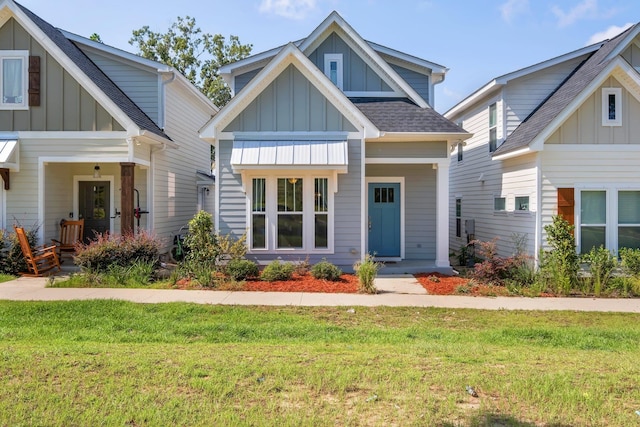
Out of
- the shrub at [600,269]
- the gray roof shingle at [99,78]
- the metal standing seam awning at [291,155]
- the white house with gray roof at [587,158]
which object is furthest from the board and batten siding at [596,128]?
the gray roof shingle at [99,78]

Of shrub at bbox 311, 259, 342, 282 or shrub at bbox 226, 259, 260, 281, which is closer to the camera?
shrub at bbox 226, 259, 260, 281

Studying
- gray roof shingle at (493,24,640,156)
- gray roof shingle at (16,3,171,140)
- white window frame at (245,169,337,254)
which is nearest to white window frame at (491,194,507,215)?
gray roof shingle at (493,24,640,156)

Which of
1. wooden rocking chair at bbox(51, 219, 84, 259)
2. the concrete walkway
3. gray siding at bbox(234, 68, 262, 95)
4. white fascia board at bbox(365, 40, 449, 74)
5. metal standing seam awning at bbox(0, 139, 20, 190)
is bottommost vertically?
the concrete walkway

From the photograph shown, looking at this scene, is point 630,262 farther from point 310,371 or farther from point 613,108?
point 310,371

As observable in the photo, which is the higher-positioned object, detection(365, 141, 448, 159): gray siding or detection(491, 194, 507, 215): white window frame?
detection(365, 141, 448, 159): gray siding

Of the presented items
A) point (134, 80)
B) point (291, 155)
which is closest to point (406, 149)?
point (291, 155)

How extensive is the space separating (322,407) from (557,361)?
286 cm

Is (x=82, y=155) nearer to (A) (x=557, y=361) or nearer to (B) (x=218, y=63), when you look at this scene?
(A) (x=557, y=361)

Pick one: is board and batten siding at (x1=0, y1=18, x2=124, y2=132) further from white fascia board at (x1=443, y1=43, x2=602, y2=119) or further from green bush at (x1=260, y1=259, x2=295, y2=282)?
white fascia board at (x1=443, y1=43, x2=602, y2=119)

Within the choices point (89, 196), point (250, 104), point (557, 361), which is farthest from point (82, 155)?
point (557, 361)

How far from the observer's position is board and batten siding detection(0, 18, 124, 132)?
37.7 feet

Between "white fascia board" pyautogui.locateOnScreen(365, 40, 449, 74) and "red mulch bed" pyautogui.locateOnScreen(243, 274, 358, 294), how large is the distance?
25.1 ft

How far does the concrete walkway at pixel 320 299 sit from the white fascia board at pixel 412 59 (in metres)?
7.96

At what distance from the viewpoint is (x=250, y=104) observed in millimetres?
11523
